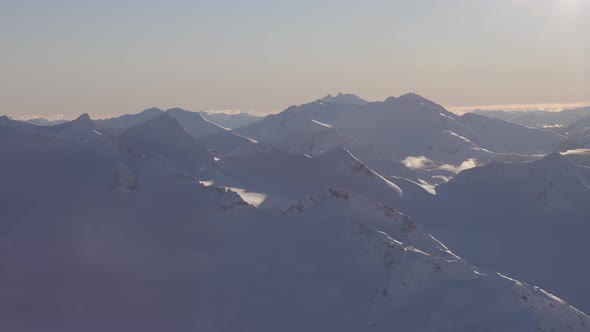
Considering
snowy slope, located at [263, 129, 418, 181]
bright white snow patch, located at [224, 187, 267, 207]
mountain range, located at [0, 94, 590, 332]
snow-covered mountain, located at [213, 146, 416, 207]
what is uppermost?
mountain range, located at [0, 94, 590, 332]

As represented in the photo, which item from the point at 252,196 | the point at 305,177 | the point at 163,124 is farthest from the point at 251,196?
the point at 163,124

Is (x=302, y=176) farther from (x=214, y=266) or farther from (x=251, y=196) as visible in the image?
(x=214, y=266)

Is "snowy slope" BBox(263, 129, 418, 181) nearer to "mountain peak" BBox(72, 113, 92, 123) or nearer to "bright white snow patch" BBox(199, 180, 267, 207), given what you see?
"bright white snow patch" BBox(199, 180, 267, 207)

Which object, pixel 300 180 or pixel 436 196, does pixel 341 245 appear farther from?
pixel 436 196

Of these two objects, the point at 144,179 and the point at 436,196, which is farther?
the point at 436,196

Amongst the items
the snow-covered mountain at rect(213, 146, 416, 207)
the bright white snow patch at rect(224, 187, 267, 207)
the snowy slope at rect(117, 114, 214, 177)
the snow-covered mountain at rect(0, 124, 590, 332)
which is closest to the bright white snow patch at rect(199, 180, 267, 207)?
the bright white snow patch at rect(224, 187, 267, 207)

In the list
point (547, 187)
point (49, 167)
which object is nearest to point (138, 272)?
point (49, 167)
